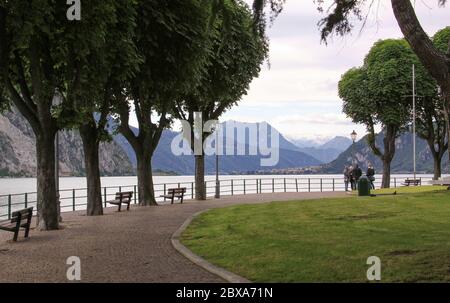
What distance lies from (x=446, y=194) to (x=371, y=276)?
20.7m

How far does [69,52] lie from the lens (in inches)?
667

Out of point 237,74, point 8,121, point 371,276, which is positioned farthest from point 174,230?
point 8,121

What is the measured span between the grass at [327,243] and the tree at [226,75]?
44.9ft

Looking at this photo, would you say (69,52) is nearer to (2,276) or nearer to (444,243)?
(2,276)

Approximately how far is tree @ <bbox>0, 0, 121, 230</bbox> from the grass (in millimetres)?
5203

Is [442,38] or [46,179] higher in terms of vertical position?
[442,38]

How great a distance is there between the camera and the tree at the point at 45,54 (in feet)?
47.6

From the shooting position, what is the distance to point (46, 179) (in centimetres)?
1847

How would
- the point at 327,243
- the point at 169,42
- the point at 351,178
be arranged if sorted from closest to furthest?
the point at 327,243
the point at 169,42
the point at 351,178

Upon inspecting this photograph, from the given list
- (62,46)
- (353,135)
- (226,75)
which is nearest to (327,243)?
(62,46)

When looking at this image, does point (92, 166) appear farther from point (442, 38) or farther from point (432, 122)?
point (432, 122)

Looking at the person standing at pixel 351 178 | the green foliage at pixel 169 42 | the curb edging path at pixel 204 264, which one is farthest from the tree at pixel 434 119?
the curb edging path at pixel 204 264

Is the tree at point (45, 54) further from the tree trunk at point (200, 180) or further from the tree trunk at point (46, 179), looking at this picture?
the tree trunk at point (200, 180)

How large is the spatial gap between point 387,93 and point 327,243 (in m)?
38.3
